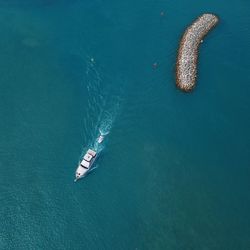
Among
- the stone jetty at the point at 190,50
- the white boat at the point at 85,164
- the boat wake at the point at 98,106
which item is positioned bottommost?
the white boat at the point at 85,164

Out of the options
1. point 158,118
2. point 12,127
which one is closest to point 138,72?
point 158,118

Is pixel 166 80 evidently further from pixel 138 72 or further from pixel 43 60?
pixel 43 60

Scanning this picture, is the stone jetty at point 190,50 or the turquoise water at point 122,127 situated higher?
the stone jetty at point 190,50

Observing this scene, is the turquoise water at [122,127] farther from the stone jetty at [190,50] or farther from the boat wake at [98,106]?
the stone jetty at [190,50]

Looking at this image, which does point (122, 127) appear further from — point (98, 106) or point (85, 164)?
point (85, 164)

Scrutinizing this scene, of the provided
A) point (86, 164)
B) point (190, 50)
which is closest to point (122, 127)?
point (86, 164)

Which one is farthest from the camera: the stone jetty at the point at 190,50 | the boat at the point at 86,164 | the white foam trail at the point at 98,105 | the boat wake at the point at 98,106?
the stone jetty at the point at 190,50

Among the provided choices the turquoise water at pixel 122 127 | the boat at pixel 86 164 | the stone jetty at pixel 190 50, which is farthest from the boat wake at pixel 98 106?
the stone jetty at pixel 190 50

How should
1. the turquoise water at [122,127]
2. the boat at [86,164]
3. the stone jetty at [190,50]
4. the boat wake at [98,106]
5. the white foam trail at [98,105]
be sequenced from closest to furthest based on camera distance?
the turquoise water at [122,127], the boat at [86,164], the boat wake at [98,106], the white foam trail at [98,105], the stone jetty at [190,50]
